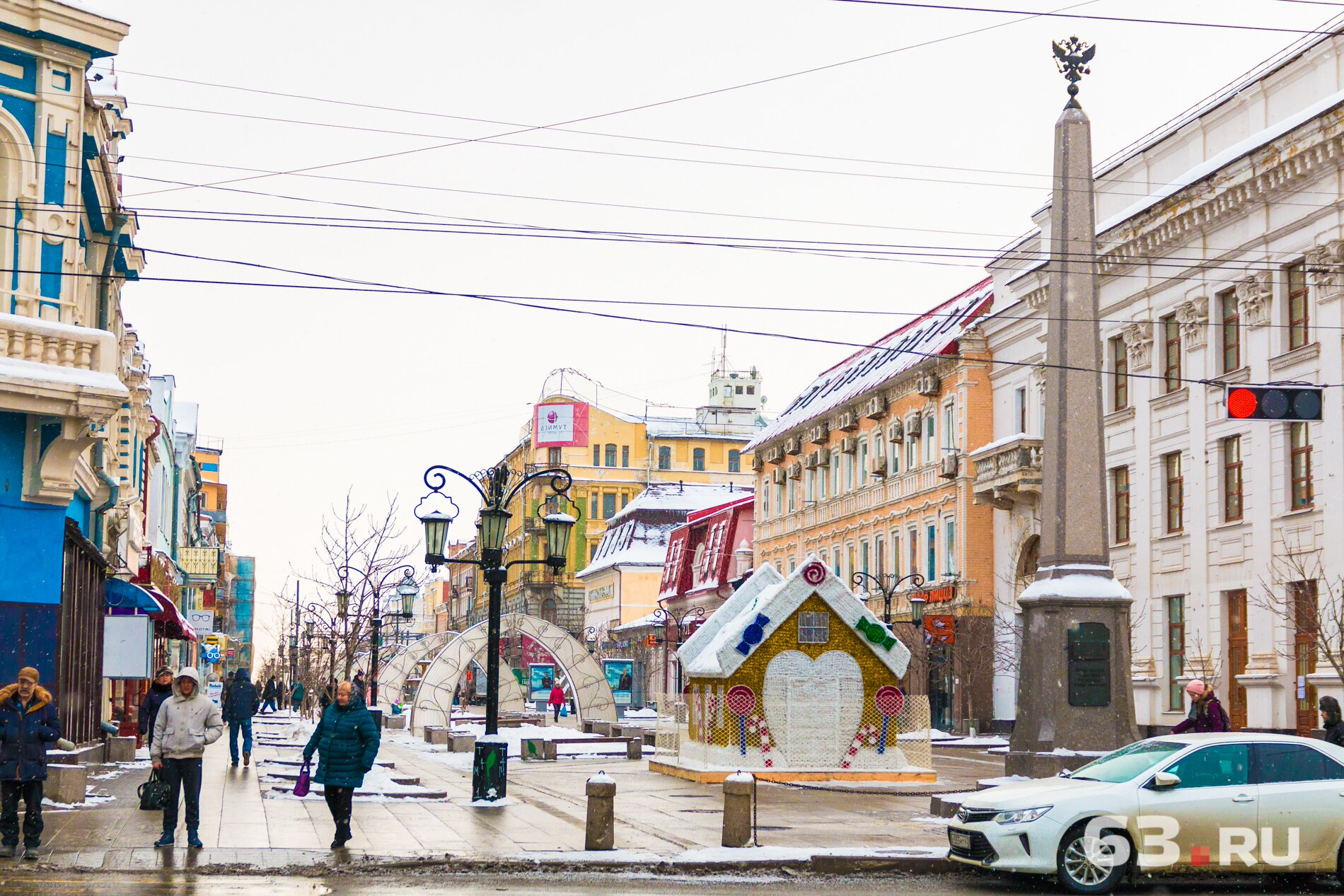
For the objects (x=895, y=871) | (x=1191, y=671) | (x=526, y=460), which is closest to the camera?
(x=895, y=871)

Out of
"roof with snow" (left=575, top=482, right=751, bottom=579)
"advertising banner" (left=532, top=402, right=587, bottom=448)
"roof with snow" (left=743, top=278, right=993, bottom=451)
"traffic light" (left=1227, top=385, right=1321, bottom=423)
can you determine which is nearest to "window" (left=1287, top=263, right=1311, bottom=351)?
"roof with snow" (left=743, top=278, right=993, bottom=451)

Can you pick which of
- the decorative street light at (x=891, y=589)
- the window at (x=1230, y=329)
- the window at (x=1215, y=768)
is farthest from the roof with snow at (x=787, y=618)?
the decorative street light at (x=891, y=589)

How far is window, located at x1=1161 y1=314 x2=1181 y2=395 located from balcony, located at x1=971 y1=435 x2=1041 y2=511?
6383 mm

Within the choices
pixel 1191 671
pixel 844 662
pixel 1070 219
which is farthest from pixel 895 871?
pixel 1191 671

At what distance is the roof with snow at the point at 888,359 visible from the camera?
179 ft

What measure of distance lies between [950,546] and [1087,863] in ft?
133

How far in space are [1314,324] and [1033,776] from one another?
18.0 m

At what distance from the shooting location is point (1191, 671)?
127 ft

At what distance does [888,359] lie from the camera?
61.5 m

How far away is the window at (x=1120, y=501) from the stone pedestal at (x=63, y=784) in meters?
28.9

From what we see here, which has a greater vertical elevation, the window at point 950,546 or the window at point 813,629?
the window at point 950,546

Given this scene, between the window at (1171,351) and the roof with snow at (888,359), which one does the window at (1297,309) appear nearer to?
the window at (1171,351)

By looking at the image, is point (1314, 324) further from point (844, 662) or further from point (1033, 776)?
point (1033, 776)

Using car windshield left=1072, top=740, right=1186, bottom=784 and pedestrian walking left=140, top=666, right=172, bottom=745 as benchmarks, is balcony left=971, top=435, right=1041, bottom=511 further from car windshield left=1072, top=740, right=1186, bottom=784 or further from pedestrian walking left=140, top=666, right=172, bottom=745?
car windshield left=1072, top=740, right=1186, bottom=784
